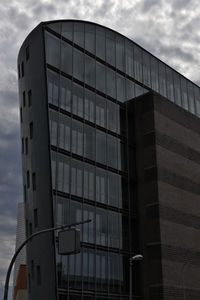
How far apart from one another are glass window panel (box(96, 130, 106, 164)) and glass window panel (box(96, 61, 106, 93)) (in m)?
4.86

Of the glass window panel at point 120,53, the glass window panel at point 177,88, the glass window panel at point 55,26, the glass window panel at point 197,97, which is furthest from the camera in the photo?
the glass window panel at point 197,97

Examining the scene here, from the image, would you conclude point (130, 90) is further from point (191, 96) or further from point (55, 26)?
point (55, 26)

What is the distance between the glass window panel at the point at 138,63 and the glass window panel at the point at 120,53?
76.5 inches

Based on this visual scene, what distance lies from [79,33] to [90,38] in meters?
1.50

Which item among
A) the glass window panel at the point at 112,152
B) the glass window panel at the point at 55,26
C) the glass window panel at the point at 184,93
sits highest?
the glass window panel at the point at 55,26

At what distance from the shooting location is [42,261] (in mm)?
37500

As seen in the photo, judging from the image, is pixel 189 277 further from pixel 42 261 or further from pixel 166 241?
pixel 42 261

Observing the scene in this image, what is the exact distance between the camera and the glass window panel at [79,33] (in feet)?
148

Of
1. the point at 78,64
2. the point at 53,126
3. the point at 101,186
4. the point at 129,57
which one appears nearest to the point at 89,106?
the point at 78,64

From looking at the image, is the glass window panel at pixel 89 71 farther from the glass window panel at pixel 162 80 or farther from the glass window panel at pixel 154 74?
the glass window panel at pixel 162 80

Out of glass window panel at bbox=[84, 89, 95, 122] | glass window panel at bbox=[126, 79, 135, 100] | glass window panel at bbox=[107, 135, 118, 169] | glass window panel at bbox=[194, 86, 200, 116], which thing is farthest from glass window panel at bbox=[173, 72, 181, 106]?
glass window panel at bbox=[84, 89, 95, 122]

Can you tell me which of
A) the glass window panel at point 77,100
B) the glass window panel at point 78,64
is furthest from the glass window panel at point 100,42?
the glass window panel at point 77,100

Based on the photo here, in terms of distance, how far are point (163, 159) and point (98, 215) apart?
961cm

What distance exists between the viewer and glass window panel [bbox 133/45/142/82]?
50.9 m
